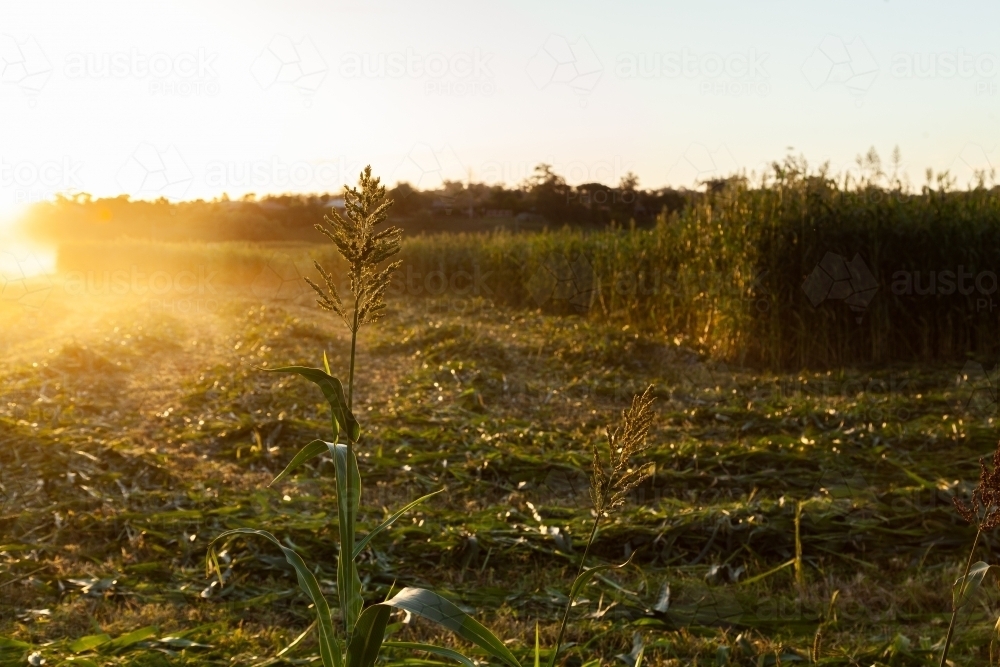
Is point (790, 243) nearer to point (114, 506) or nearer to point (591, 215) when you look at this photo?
point (114, 506)

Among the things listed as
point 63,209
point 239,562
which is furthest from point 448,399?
point 63,209

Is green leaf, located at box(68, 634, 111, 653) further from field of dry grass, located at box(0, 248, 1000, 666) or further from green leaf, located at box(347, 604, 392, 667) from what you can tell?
green leaf, located at box(347, 604, 392, 667)

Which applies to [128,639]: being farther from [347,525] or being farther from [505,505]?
[505,505]

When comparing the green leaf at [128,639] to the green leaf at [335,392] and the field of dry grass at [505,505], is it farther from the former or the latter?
the green leaf at [335,392]

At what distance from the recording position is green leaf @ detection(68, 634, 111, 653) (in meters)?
2.71

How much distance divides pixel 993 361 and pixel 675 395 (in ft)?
12.2

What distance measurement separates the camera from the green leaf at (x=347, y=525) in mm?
1681

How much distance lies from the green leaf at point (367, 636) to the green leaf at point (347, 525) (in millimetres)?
37

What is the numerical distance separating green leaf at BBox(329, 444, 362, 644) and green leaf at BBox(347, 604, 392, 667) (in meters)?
0.04

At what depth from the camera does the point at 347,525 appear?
1714mm

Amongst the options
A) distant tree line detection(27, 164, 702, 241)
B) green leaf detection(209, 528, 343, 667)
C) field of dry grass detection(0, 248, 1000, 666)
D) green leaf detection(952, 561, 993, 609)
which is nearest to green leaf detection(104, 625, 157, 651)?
field of dry grass detection(0, 248, 1000, 666)

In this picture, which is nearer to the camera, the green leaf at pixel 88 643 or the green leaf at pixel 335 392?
the green leaf at pixel 335 392

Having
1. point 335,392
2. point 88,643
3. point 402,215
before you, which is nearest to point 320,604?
point 335,392

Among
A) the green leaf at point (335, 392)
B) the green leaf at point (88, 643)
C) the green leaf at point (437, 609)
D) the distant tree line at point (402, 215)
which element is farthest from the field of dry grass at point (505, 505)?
the distant tree line at point (402, 215)
